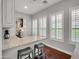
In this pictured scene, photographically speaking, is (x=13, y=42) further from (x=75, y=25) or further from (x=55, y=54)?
(x=75, y=25)

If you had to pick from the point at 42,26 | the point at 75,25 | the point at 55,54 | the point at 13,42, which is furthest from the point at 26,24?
the point at 13,42

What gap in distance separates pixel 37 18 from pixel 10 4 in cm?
462

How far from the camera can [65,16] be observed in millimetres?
4926

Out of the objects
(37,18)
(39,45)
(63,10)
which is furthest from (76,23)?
(37,18)

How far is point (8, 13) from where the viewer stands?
2.75 meters

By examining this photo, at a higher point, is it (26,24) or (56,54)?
(26,24)

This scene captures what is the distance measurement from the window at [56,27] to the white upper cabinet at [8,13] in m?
3.13

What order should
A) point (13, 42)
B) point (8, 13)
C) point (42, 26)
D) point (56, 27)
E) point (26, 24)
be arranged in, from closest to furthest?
point (13, 42), point (8, 13), point (56, 27), point (42, 26), point (26, 24)

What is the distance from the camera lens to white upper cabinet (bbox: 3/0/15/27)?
2.65 m

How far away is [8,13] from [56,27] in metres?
3.46

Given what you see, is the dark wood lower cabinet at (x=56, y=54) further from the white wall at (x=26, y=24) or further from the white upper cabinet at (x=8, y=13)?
the white wall at (x=26, y=24)

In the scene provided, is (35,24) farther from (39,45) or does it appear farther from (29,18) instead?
(39,45)

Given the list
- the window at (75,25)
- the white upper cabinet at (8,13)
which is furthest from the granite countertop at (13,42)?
the window at (75,25)

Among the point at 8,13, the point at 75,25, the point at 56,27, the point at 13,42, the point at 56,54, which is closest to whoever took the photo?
the point at 13,42
